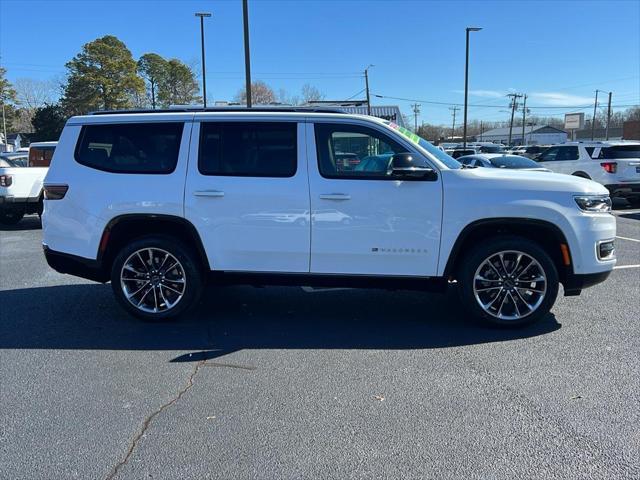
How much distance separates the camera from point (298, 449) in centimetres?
299

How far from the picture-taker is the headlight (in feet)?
15.3

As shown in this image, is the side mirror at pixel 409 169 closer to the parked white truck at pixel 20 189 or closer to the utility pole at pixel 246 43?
the parked white truck at pixel 20 189

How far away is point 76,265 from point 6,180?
7937mm


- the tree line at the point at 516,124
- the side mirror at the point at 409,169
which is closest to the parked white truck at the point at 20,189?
the side mirror at the point at 409,169

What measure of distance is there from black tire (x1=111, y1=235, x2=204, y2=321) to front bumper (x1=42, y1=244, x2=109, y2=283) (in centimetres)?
21

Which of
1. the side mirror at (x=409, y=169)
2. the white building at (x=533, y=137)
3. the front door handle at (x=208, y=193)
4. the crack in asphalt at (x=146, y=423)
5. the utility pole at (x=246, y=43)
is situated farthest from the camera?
the white building at (x=533, y=137)

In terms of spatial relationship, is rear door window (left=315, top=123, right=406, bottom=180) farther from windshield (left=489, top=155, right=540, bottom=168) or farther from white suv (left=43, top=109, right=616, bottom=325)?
windshield (left=489, top=155, right=540, bottom=168)

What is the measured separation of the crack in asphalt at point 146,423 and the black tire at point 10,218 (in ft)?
35.4

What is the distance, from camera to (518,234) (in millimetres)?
4914

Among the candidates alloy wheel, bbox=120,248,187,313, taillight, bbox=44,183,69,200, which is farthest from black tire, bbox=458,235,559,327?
taillight, bbox=44,183,69,200

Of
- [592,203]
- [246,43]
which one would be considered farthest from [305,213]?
[246,43]

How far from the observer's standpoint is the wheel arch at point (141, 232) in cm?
500

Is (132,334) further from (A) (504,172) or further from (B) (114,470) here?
(A) (504,172)

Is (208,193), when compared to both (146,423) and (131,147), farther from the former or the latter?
(146,423)
